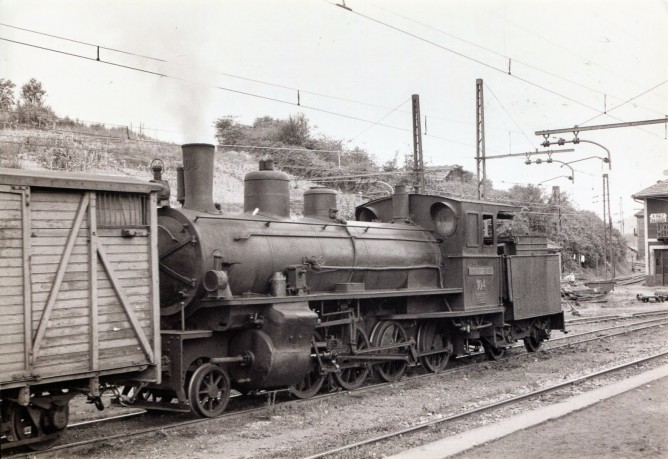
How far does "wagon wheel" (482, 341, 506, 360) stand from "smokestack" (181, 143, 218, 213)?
7.62m

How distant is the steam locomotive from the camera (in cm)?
675

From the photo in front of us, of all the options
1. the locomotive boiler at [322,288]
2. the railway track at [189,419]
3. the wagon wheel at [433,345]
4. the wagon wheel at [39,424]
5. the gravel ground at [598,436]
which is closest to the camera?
the wagon wheel at [39,424]

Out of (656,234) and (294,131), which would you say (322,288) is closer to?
(294,131)

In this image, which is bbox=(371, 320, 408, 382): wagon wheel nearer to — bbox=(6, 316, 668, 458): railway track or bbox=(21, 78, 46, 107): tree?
bbox=(6, 316, 668, 458): railway track

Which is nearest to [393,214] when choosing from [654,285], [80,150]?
[80,150]

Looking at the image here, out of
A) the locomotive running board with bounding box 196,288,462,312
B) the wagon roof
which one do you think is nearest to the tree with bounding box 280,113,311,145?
the locomotive running board with bounding box 196,288,462,312

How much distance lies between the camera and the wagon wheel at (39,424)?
6958mm

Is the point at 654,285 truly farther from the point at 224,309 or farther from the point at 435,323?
the point at 224,309

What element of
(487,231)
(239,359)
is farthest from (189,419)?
(487,231)

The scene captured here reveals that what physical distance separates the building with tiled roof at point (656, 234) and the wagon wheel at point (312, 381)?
3870cm

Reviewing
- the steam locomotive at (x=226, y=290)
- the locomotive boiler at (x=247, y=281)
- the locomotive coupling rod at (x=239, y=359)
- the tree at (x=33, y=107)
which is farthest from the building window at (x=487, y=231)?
the tree at (x=33, y=107)

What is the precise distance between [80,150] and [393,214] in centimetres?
1605

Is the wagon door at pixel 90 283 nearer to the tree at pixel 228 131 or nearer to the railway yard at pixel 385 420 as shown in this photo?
the railway yard at pixel 385 420

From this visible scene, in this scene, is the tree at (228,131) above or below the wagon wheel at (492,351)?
above
